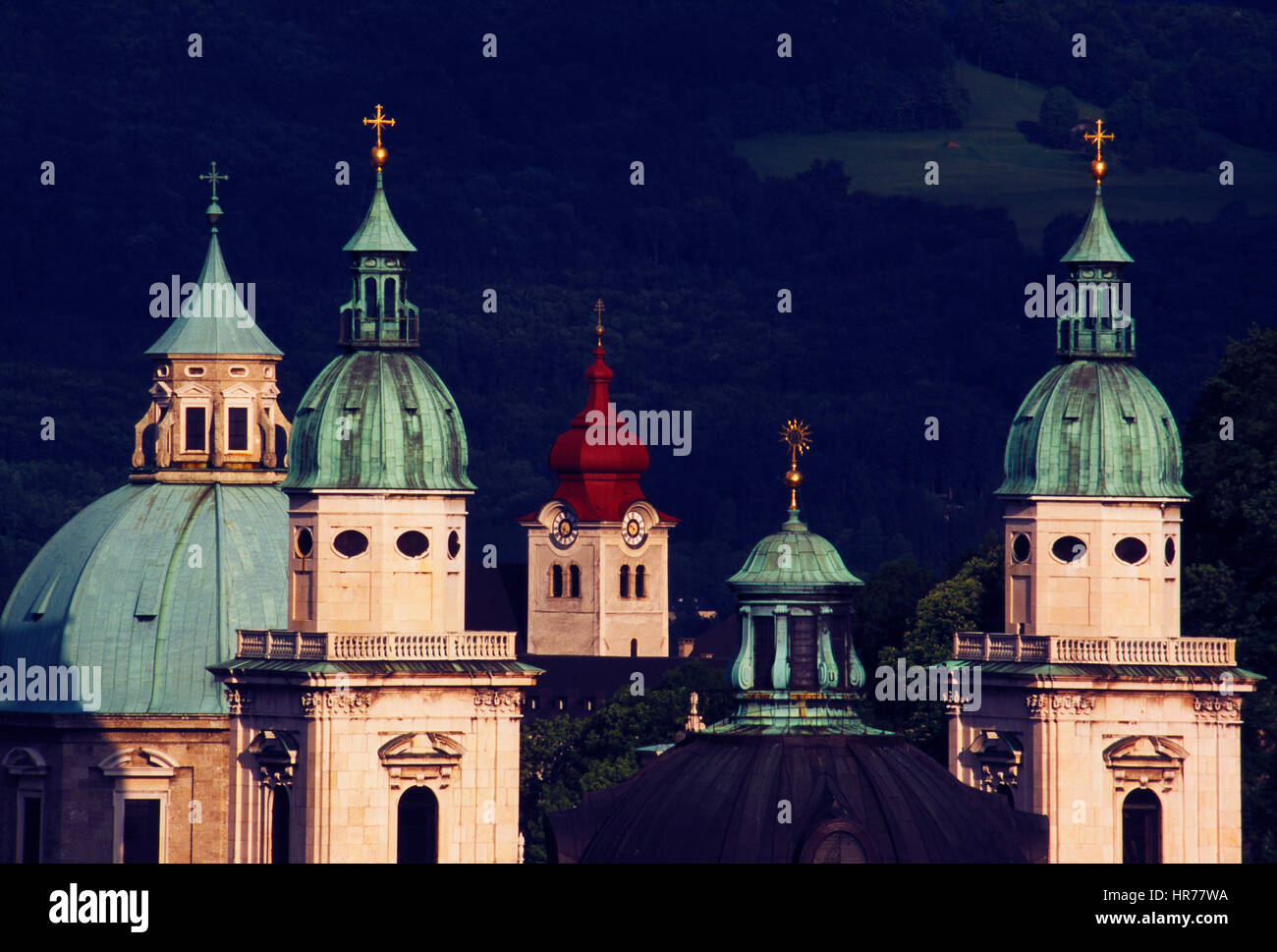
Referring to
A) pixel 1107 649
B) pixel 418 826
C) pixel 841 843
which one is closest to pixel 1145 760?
pixel 1107 649

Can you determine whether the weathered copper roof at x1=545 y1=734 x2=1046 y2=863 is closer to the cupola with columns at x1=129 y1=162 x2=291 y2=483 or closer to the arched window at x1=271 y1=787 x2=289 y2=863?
the arched window at x1=271 y1=787 x2=289 y2=863

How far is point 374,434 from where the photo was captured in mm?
109812

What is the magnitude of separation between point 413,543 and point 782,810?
15.9 metres

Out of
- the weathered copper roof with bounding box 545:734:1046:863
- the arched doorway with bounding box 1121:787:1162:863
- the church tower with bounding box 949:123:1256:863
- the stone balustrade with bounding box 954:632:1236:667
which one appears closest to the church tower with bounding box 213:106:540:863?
the weathered copper roof with bounding box 545:734:1046:863

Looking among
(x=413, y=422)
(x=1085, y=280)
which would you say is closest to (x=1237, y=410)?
(x=1085, y=280)

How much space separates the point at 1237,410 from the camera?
138875 millimetres

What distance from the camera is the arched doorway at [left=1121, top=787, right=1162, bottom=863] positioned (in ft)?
356

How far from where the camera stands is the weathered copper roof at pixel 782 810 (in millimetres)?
96750

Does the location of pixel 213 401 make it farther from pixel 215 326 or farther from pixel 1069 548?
pixel 1069 548

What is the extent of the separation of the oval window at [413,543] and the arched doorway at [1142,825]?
1761 cm

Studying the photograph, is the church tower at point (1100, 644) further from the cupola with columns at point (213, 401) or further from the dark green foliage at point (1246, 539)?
the cupola with columns at point (213, 401)

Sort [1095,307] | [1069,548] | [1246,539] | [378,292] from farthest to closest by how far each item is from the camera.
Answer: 1. [1246,539]
2. [378,292]
3. [1095,307]
4. [1069,548]
